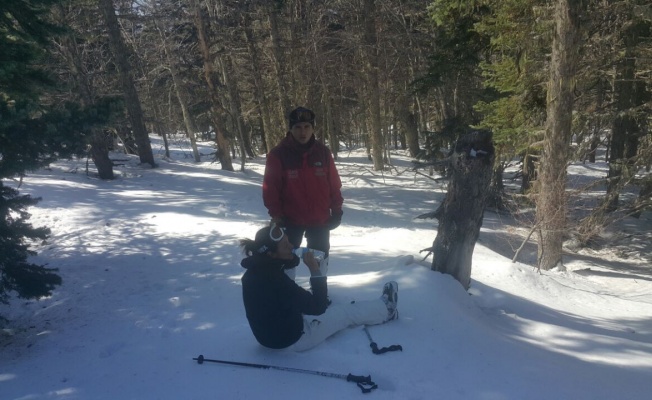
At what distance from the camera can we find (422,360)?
12.3 feet

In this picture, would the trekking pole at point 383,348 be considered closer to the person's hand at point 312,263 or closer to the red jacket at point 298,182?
the person's hand at point 312,263

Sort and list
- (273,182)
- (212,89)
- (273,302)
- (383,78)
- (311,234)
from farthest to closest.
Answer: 1. (383,78)
2. (212,89)
3. (311,234)
4. (273,182)
5. (273,302)

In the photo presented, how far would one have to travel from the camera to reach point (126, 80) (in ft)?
49.9

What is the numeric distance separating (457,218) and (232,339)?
2.94m

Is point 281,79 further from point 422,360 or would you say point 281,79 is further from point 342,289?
point 422,360

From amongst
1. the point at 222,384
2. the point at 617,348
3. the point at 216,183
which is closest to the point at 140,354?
the point at 222,384

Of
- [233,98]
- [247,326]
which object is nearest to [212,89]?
[233,98]

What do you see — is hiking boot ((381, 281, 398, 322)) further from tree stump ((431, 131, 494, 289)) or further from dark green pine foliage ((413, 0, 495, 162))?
dark green pine foliage ((413, 0, 495, 162))

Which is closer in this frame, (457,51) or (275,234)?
(275,234)

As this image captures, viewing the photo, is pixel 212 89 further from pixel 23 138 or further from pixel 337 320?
pixel 337 320

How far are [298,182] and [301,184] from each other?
0.04 m

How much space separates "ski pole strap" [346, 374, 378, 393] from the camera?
10.8 ft

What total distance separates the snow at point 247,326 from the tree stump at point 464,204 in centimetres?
28

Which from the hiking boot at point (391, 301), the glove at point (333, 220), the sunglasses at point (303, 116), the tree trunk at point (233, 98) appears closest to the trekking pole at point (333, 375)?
the hiking boot at point (391, 301)
